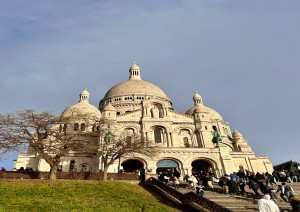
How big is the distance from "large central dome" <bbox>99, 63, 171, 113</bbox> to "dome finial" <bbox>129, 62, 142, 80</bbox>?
3.25 metres

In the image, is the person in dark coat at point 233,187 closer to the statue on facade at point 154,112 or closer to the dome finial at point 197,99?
the statue on facade at point 154,112

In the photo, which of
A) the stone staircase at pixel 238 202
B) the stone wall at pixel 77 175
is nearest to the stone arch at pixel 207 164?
the stone wall at pixel 77 175

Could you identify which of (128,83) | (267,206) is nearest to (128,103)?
(128,83)

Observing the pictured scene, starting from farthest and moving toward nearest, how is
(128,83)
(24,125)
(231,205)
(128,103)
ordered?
(128,83), (128,103), (24,125), (231,205)

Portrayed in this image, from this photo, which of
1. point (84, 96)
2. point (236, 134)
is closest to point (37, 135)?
point (84, 96)

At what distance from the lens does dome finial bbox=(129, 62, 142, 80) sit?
238 ft

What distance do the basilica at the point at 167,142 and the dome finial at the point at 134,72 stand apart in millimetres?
10630

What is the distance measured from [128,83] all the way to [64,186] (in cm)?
4805

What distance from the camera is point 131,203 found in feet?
53.9

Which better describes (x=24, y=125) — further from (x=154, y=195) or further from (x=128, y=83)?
(x=128, y=83)

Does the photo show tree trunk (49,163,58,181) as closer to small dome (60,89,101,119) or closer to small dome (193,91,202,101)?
small dome (60,89,101,119)

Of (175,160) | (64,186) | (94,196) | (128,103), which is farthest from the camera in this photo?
(128,103)

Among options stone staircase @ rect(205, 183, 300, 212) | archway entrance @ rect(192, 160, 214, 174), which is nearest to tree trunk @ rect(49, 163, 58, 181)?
stone staircase @ rect(205, 183, 300, 212)

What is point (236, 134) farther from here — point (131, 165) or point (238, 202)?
point (238, 202)
